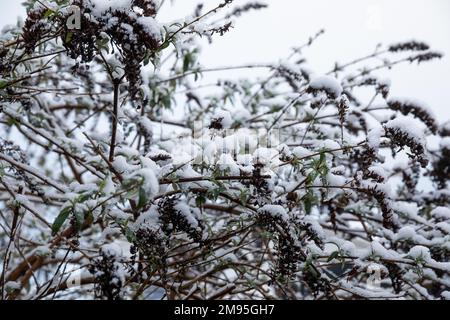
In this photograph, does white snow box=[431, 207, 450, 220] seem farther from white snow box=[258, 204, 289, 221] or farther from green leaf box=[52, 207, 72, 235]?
green leaf box=[52, 207, 72, 235]

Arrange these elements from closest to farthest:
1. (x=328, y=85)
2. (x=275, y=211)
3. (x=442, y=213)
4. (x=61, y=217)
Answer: (x=61, y=217) < (x=275, y=211) < (x=328, y=85) < (x=442, y=213)

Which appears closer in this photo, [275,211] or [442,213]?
[275,211]

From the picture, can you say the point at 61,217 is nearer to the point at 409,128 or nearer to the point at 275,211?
the point at 275,211

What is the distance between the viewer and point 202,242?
1473 millimetres

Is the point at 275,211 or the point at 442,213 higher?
the point at 442,213

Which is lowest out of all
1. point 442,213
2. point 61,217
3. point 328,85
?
point 61,217

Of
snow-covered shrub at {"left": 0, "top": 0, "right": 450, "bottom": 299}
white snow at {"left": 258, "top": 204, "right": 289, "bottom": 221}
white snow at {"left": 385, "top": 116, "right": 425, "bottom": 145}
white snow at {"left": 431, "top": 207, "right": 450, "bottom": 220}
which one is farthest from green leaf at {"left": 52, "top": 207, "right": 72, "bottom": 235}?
white snow at {"left": 431, "top": 207, "right": 450, "bottom": 220}

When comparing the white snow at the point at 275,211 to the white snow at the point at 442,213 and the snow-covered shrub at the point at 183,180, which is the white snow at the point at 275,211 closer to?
the snow-covered shrub at the point at 183,180

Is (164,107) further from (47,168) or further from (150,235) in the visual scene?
(47,168)

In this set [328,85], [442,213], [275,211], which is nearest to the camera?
[275,211]

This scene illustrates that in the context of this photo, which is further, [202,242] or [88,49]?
[202,242]

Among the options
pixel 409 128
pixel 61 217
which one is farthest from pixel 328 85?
pixel 61 217
